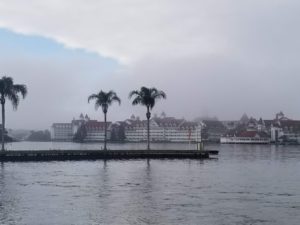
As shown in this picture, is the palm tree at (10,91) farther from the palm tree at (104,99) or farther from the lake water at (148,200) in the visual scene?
the lake water at (148,200)

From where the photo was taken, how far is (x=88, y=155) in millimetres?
80562

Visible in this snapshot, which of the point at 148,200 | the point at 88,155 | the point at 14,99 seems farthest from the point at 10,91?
the point at 148,200

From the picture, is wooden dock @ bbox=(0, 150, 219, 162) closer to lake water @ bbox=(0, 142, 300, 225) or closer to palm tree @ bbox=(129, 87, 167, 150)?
palm tree @ bbox=(129, 87, 167, 150)

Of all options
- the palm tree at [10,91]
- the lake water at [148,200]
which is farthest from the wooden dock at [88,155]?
the lake water at [148,200]

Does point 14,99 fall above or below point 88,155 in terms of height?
above

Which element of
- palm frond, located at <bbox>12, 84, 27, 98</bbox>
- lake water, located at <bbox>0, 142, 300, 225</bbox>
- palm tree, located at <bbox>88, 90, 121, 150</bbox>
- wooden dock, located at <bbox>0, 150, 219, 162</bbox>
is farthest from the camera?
palm tree, located at <bbox>88, 90, 121, 150</bbox>

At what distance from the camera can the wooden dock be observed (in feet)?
240

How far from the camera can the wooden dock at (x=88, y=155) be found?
240 feet

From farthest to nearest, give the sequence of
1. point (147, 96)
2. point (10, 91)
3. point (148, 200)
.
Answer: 1. point (147, 96)
2. point (10, 91)
3. point (148, 200)

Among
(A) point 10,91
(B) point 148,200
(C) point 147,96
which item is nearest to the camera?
(B) point 148,200

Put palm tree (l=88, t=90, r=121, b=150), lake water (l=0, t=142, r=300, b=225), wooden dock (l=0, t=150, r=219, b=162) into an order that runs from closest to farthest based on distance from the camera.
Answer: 1. lake water (l=0, t=142, r=300, b=225)
2. wooden dock (l=0, t=150, r=219, b=162)
3. palm tree (l=88, t=90, r=121, b=150)

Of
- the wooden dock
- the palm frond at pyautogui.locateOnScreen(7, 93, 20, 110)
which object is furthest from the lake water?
the palm frond at pyautogui.locateOnScreen(7, 93, 20, 110)

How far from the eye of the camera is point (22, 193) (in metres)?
34.4

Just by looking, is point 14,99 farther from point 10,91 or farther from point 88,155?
point 88,155
